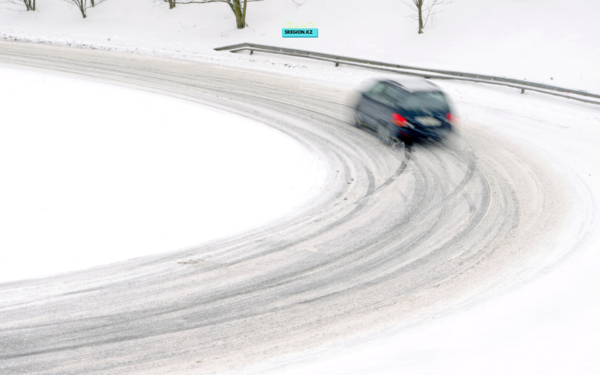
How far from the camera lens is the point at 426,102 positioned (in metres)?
12.2

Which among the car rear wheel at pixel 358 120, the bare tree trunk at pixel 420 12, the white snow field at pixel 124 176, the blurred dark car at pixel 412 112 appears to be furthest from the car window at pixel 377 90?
the bare tree trunk at pixel 420 12

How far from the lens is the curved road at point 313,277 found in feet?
18.7

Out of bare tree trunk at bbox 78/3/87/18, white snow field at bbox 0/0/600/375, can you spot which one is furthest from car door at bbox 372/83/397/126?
bare tree trunk at bbox 78/3/87/18

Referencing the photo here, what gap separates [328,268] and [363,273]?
0.52 metres

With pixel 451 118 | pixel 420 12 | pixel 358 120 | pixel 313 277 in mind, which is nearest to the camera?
pixel 313 277

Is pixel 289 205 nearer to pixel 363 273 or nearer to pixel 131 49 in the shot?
pixel 363 273

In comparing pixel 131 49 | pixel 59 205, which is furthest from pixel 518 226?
pixel 131 49

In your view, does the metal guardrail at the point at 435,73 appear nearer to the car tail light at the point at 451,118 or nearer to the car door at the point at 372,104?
the car tail light at the point at 451,118

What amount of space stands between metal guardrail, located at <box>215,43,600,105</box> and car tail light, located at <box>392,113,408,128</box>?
7249 millimetres

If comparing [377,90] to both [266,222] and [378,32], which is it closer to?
[266,222]

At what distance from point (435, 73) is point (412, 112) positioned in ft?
28.6

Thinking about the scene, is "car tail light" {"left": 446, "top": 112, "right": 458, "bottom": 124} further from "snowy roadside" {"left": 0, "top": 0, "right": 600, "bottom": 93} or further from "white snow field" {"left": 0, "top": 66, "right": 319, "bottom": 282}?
"snowy roadside" {"left": 0, "top": 0, "right": 600, "bottom": 93}

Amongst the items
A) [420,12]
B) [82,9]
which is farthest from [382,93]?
[82,9]

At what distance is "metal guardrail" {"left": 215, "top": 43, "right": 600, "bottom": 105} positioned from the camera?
16.3 meters
